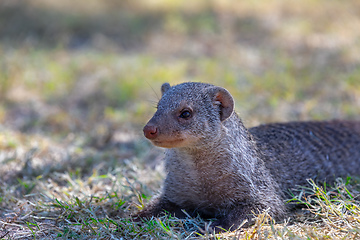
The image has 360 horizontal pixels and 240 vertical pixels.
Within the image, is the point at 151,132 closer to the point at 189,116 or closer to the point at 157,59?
the point at 189,116

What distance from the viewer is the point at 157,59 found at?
7.34 m

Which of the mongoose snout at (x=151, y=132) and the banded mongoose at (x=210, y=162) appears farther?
the banded mongoose at (x=210, y=162)

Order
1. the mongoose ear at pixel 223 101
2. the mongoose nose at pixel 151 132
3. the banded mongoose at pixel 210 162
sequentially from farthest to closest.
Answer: the mongoose ear at pixel 223 101 < the banded mongoose at pixel 210 162 < the mongoose nose at pixel 151 132

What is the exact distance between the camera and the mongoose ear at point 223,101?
2704 millimetres

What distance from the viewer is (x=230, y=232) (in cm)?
240

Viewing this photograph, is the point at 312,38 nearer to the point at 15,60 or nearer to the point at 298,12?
the point at 298,12

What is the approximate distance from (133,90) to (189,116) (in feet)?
10.5

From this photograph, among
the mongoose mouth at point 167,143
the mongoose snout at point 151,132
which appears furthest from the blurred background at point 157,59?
the mongoose snout at point 151,132

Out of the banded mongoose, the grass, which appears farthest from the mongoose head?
the grass

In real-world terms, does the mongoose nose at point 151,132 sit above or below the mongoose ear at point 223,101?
below

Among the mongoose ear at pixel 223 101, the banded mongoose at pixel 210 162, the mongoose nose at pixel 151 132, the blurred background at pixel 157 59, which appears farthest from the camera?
the blurred background at pixel 157 59

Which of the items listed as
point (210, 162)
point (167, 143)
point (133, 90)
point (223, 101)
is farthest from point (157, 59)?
point (167, 143)

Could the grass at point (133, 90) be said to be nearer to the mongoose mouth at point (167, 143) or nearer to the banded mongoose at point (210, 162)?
the banded mongoose at point (210, 162)

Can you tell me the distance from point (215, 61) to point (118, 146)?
3.35 meters
